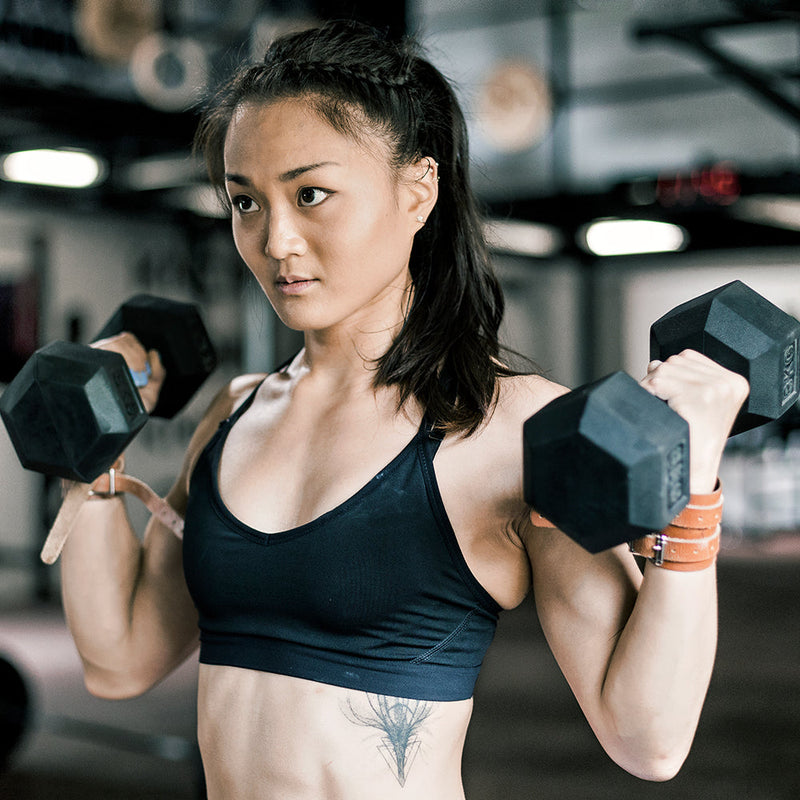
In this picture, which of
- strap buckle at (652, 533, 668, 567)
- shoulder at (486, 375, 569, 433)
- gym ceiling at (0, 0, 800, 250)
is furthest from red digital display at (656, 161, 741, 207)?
strap buckle at (652, 533, 668, 567)

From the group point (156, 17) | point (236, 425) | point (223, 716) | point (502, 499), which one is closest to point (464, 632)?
point (502, 499)

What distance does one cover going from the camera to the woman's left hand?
0.92 meters

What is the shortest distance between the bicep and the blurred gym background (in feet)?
1.74

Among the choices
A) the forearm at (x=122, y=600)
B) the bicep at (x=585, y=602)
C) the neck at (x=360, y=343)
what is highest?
the neck at (x=360, y=343)

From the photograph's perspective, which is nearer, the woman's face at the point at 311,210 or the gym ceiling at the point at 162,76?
the woman's face at the point at 311,210

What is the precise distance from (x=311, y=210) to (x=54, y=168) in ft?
16.3

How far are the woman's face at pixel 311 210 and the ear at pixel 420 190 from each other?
2 cm

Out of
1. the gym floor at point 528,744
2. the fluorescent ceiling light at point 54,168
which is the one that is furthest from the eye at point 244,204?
the fluorescent ceiling light at point 54,168

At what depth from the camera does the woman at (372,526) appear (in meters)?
1.06

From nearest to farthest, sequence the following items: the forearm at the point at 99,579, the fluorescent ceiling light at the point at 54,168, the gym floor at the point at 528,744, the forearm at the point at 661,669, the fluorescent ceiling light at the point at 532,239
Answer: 1. the forearm at the point at 661,669
2. the forearm at the point at 99,579
3. the gym floor at the point at 528,744
4. the fluorescent ceiling light at the point at 54,168
5. the fluorescent ceiling light at the point at 532,239

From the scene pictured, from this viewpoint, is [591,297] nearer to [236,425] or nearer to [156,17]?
[156,17]

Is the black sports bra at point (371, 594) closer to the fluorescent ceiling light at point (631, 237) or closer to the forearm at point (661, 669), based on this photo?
the forearm at point (661, 669)

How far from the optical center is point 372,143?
3.74 ft

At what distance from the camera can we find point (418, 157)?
121cm
